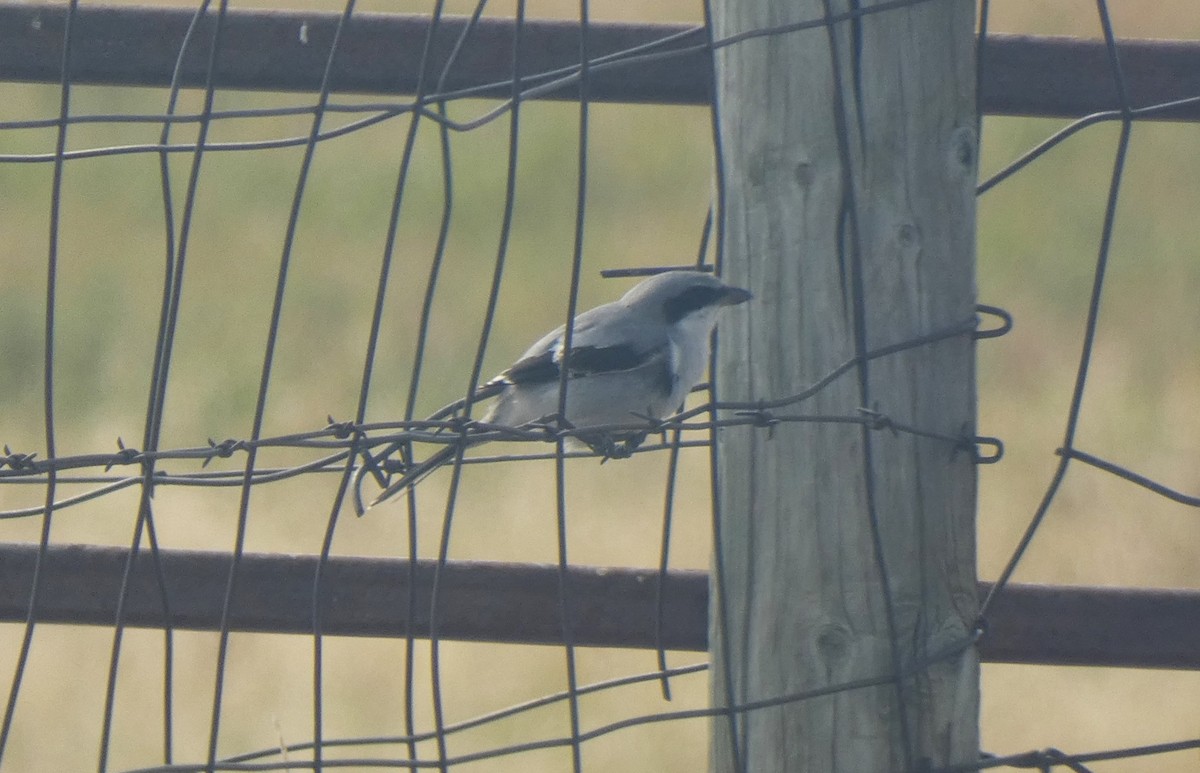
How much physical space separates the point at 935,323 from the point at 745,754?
24.7 inches

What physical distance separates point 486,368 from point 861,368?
7.33 meters

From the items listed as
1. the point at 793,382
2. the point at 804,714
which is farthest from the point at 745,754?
the point at 793,382

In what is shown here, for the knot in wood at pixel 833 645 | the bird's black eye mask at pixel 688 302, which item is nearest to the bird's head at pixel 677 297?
the bird's black eye mask at pixel 688 302

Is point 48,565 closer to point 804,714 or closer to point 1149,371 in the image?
point 804,714

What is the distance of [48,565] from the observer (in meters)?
2.36

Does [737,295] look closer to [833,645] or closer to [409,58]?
[833,645]

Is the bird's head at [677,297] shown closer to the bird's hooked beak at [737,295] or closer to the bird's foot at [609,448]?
the bird's foot at [609,448]

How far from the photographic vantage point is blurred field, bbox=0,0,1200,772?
5.72 meters

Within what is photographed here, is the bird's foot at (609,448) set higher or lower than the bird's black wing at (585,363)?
lower

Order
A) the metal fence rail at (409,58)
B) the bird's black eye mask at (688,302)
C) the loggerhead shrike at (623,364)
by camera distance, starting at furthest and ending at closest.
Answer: the loggerhead shrike at (623,364) < the bird's black eye mask at (688,302) < the metal fence rail at (409,58)

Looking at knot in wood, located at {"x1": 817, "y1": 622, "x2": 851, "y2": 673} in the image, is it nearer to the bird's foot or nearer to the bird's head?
the bird's foot

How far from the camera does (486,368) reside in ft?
30.1

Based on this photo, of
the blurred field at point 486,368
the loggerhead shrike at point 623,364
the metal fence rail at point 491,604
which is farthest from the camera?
the blurred field at point 486,368

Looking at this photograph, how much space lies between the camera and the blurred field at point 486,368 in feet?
18.8
